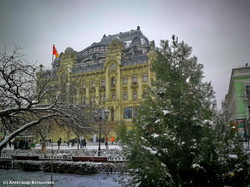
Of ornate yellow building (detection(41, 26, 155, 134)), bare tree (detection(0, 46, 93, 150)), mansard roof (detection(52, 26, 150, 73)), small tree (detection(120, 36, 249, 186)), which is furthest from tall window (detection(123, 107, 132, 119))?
small tree (detection(120, 36, 249, 186))

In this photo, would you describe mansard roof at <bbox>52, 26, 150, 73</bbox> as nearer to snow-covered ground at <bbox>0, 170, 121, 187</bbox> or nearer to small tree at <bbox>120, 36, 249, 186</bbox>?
snow-covered ground at <bbox>0, 170, 121, 187</bbox>

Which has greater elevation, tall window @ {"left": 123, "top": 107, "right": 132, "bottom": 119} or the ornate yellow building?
the ornate yellow building

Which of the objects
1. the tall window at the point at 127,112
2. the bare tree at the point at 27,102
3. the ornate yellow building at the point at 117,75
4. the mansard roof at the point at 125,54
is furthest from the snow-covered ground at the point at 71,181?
the mansard roof at the point at 125,54

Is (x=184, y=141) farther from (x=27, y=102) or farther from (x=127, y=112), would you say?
(x=127, y=112)

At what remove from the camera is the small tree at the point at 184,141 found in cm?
544

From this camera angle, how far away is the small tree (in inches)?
214

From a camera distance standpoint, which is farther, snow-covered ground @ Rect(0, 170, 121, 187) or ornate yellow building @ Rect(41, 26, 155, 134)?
ornate yellow building @ Rect(41, 26, 155, 134)

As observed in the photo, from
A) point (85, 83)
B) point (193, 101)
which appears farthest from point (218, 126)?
point (85, 83)

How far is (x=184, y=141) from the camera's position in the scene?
5.62m

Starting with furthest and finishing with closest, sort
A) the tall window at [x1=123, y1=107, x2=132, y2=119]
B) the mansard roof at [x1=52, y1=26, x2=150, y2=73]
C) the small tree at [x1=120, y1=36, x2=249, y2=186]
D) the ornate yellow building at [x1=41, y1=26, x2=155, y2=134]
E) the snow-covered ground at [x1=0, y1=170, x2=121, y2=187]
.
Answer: the mansard roof at [x1=52, y1=26, x2=150, y2=73] → the ornate yellow building at [x1=41, y1=26, x2=155, y2=134] → the tall window at [x1=123, y1=107, x2=132, y2=119] → the snow-covered ground at [x1=0, y1=170, x2=121, y2=187] → the small tree at [x1=120, y1=36, x2=249, y2=186]

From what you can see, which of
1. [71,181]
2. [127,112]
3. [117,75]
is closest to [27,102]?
[71,181]

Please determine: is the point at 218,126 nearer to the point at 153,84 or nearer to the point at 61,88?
the point at 153,84

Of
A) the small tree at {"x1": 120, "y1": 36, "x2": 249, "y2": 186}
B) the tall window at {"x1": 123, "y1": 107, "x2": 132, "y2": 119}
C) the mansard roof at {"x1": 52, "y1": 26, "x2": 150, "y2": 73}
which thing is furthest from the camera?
the mansard roof at {"x1": 52, "y1": 26, "x2": 150, "y2": 73}

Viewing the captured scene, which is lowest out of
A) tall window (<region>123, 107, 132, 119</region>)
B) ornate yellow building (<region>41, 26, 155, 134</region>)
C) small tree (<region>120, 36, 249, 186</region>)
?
small tree (<region>120, 36, 249, 186</region>)
